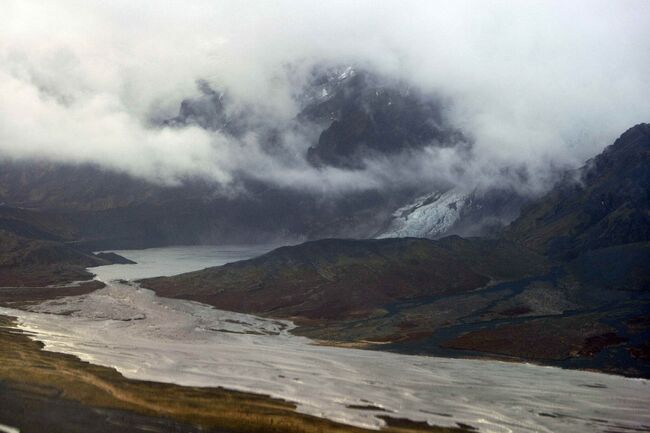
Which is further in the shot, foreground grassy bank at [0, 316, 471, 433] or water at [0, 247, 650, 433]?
water at [0, 247, 650, 433]

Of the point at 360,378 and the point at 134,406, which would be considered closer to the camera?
the point at 134,406

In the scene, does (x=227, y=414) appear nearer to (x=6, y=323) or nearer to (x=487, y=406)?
(x=487, y=406)

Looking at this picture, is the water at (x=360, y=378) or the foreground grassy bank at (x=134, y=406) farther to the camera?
the water at (x=360, y=378)

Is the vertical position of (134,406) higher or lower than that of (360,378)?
lower
